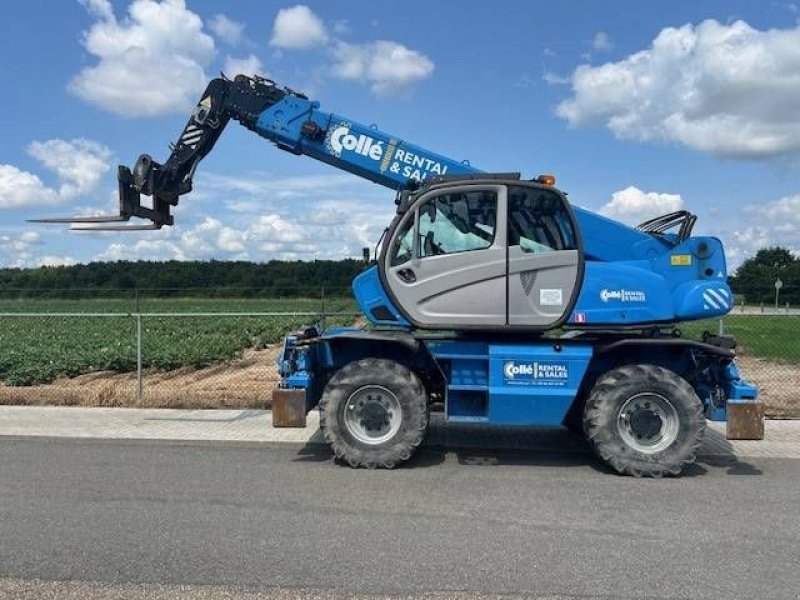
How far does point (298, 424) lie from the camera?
7773 mm

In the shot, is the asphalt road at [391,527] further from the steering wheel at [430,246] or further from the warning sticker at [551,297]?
the steering wheel at [430,246]

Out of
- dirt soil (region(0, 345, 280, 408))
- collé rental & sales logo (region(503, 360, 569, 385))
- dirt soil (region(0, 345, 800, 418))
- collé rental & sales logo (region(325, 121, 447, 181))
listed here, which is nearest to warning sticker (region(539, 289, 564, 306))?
collé rental & sales logo (region(503, 360, 569, 385))

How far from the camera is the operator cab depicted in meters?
7.43

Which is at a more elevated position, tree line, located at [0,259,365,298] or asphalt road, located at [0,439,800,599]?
tree line, located at [0,259,365,298]

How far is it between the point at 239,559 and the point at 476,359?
351 cm

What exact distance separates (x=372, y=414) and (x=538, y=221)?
260 cm

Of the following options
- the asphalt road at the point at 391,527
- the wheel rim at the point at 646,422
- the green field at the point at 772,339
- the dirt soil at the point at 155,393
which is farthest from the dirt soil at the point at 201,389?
the wheel rim at the point at 646,422

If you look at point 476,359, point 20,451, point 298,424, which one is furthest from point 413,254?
point 20,451

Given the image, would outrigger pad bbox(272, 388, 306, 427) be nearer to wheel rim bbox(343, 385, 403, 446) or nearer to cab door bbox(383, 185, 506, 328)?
wheel rim bbox(343, 385, 403, 446)

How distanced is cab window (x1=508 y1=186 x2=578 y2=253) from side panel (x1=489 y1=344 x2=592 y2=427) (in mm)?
1064

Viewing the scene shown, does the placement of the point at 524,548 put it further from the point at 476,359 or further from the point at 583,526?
the point at 476,359

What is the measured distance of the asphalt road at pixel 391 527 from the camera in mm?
4508

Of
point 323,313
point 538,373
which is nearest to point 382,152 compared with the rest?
point 323,313

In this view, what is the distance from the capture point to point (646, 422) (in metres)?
7.36
